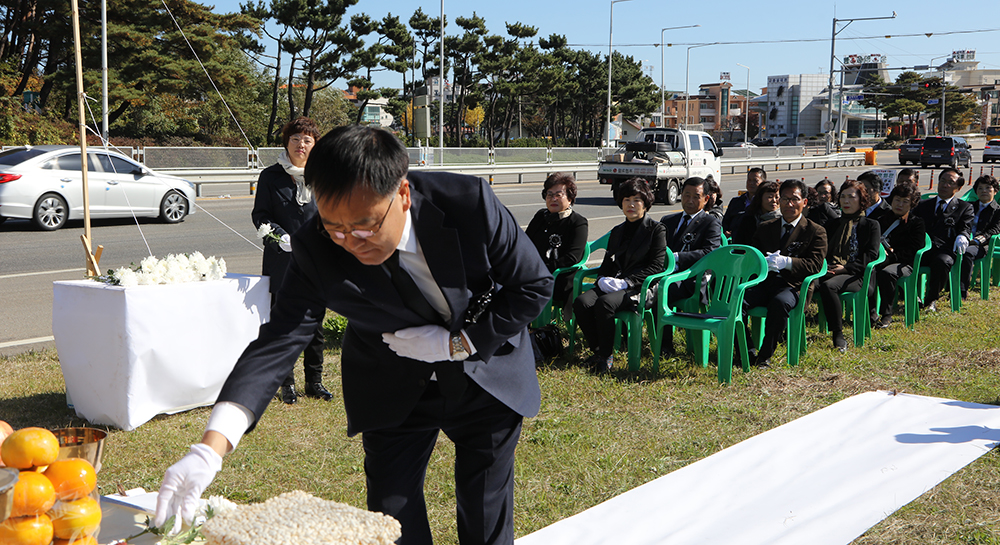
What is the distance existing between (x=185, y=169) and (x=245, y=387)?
71.1ft

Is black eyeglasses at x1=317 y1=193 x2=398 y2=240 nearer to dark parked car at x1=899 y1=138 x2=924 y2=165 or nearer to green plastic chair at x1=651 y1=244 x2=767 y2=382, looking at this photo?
green plastic chair at x1=651 y1=244 x2=767 y2=382

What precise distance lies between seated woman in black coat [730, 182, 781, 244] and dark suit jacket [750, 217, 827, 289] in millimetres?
271

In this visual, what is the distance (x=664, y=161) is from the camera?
21.2m

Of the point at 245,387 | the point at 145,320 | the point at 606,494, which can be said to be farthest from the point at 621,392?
the point at 245,387

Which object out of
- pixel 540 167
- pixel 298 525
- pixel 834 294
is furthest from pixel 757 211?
pixel 540 167

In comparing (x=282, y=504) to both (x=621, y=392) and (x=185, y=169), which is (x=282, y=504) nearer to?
(x=621, y=392)

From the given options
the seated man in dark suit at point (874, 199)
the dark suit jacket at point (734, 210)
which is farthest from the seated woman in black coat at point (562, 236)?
the seated man in dark suit at point (874, 199)

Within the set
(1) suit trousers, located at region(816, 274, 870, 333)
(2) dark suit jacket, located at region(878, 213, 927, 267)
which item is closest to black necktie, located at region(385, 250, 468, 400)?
(1) suit trousers, located at region(816, 274, 870, 333)

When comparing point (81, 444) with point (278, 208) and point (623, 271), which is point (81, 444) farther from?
point (623, 271)

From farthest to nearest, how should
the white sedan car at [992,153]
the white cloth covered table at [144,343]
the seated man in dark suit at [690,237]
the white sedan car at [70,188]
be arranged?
the white sedan car at [992,153] → the white sedan car at [70,188] → the seated man in dark suit at [690,237] → the white cloth covered table at [144,343]

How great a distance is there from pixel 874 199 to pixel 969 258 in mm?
1234

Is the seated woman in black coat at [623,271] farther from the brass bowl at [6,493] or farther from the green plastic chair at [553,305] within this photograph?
the brass bowl at [6,493]

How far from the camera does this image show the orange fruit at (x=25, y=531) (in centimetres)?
150

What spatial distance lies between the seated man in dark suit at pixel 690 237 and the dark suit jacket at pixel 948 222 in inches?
123
